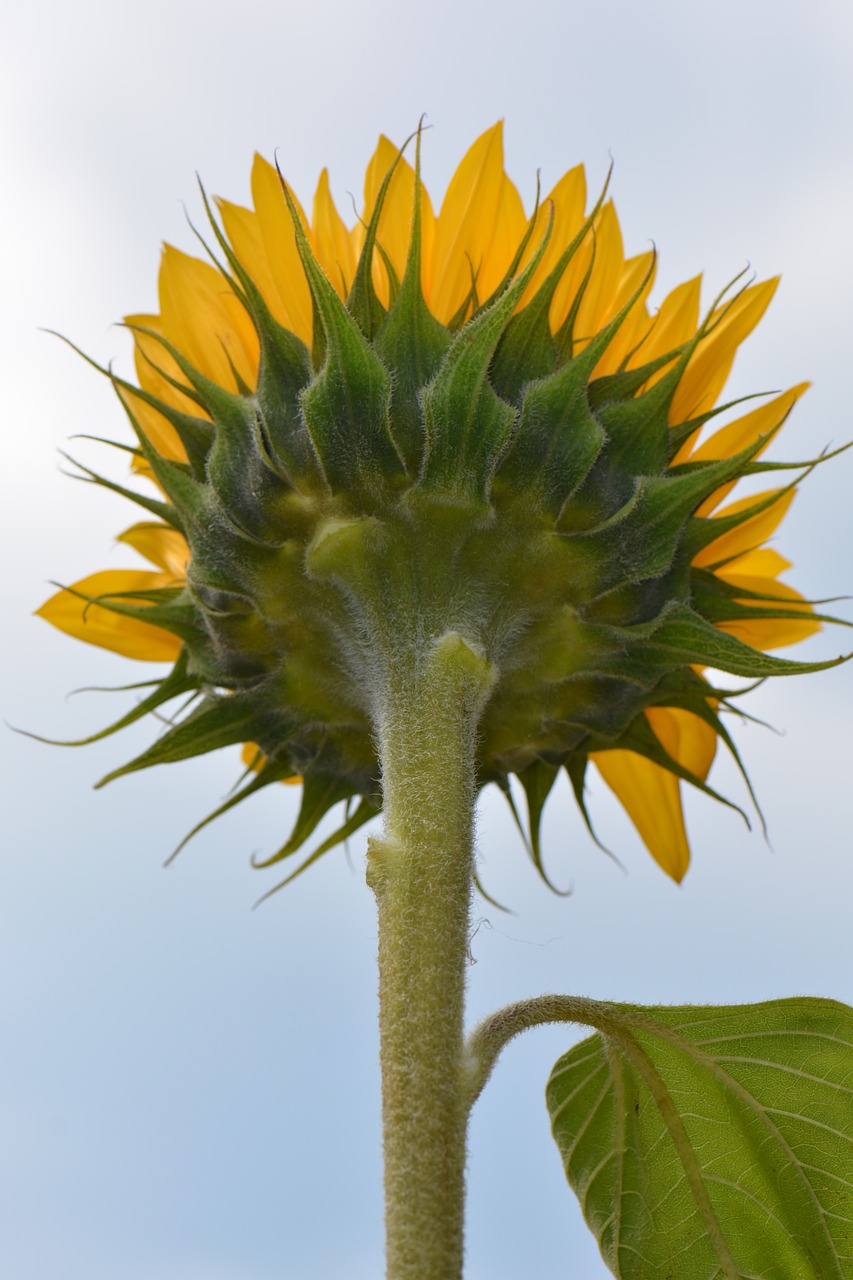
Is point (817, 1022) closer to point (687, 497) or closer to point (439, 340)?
point (687, 497)

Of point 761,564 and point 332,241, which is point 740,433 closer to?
point 761,564

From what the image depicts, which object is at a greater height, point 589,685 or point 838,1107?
point 589,685

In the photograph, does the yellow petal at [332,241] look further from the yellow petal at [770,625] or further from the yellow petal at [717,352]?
the yellow petal at [770,625]

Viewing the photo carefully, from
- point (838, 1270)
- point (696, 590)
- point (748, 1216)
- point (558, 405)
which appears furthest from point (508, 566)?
point (838, 1270)

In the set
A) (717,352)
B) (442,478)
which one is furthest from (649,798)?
(442,478)

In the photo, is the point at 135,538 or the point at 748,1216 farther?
the point at 135,538

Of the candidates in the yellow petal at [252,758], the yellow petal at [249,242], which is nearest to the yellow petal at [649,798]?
the yellow petal at [252,758]

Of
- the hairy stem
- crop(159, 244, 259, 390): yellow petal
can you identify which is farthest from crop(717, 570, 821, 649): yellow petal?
crop(159, 244, 259, 390): yellow petal
